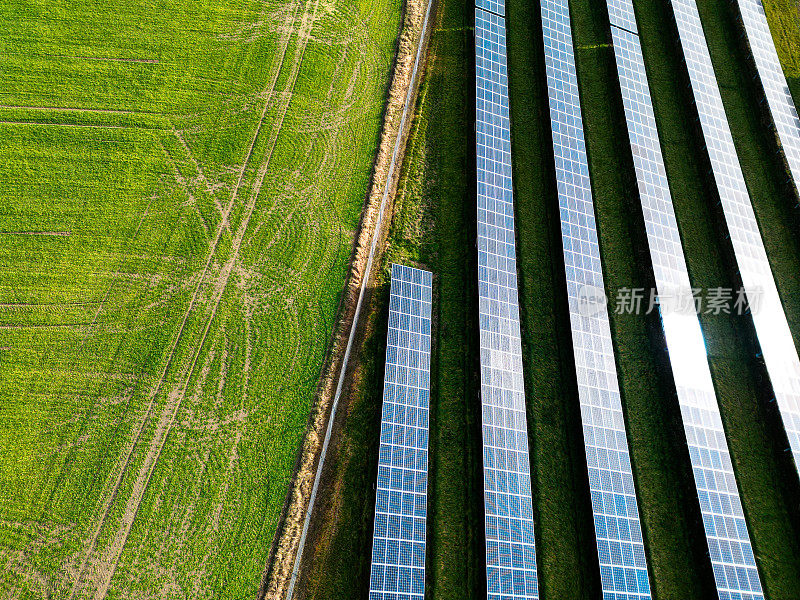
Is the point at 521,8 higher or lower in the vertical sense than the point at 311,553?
higher

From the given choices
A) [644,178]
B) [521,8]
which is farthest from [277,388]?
[521,8]

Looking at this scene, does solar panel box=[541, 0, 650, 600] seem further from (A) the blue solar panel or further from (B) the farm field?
(A) the blue solar panel

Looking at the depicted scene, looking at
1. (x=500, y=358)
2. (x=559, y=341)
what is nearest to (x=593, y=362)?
(x=559, y=341)

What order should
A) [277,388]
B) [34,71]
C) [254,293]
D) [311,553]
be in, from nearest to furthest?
[311,553] < [277,388] < [254,293] < [34,71]

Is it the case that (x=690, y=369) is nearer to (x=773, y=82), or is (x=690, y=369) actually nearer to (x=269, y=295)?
(x=269, y=295)

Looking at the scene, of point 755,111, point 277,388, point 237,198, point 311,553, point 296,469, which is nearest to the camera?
point 311,553

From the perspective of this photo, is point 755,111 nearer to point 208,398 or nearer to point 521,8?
point 521,8
